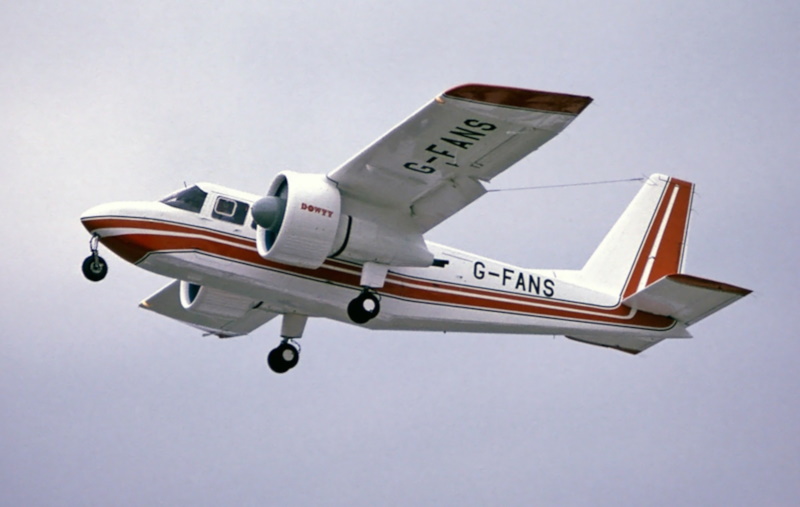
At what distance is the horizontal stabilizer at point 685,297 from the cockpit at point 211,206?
812 cm

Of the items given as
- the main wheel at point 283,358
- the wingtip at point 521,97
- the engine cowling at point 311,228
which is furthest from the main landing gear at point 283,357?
the wingtip at point 521,97

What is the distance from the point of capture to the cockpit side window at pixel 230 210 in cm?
2527

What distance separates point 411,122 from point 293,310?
557 cm

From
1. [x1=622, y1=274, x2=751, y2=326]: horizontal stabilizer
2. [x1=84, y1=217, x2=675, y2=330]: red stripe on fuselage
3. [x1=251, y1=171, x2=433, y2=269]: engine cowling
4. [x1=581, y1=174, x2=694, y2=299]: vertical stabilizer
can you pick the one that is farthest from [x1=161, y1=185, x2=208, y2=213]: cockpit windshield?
[x1=622, y1=274, x2=751, y2=326]: horizontal stabilizer

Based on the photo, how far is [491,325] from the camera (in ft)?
89.1

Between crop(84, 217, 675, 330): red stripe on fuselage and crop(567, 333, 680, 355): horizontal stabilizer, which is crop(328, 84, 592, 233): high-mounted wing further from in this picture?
crop(567, 333, 680, 355): horizontal stabilizer

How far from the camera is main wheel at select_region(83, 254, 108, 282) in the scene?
24.8 meters

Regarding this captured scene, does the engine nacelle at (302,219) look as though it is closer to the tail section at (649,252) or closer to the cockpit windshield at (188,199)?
the cockpit windshield at (188,199)

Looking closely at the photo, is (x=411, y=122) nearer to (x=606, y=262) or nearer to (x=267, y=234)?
(x=267, y=234)

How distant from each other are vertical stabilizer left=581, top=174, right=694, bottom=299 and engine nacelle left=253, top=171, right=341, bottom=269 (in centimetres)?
679

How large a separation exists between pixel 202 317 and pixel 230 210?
456cm

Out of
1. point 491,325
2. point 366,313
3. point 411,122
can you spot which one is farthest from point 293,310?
point 411,122

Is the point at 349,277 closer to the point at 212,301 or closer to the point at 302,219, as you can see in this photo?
the point at 302,219

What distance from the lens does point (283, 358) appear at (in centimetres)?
2808
